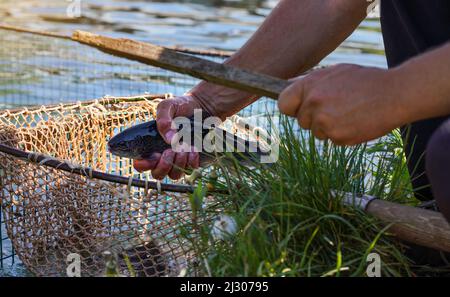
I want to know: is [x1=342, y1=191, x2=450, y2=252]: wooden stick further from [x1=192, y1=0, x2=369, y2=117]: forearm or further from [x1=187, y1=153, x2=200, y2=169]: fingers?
[x1=192, y1=0, x2=369, y2=117]: forearm

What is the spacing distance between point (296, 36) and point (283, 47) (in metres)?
0.06

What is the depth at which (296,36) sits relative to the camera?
8.63 ft

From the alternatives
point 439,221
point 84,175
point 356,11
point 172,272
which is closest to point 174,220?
point 172,272

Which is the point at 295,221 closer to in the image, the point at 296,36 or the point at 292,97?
the point at 292,97

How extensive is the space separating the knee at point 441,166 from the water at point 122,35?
1.82m

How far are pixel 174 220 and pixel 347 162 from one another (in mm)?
504

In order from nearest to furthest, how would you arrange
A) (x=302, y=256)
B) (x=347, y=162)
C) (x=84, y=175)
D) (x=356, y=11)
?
1. (x=302, y=256)
2. (x=347, y=162)
3. (x=84, y=175)
4. (x=356, y=11)

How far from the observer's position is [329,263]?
6.40 feet

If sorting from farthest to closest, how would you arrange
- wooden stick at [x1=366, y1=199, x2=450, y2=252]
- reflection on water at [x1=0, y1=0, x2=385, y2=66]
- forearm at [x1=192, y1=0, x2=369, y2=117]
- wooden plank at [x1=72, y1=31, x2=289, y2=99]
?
reflection on water at [x1=0, y1=0, x2=385, y2=66] → forearm at [x1=192, y1=0, x2=369, y2=117] → wooden stick at [x1=366, y1=199, x2=450, y2=252] → wooden plank at [x1=72, y1=31, x2=289, y2=99]

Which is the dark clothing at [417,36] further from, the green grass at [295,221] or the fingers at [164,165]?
the fingers at [164,165]

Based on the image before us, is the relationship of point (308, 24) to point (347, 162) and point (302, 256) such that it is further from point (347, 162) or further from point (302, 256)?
point (302, 256)

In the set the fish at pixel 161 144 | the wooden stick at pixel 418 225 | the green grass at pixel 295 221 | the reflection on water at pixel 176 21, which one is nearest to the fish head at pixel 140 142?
the fish at pixel 161 144

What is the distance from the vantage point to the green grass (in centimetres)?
186

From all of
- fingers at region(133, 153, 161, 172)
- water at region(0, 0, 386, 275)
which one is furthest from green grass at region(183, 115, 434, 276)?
water at region(0, 0, 386, 275)
